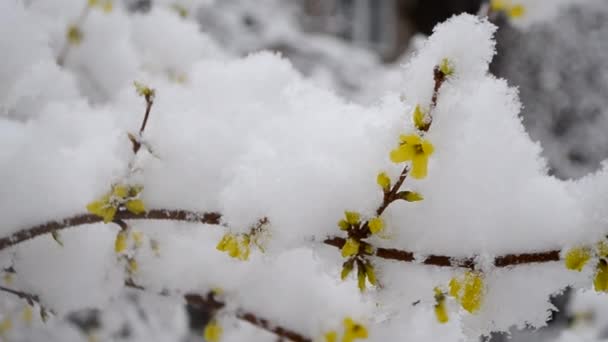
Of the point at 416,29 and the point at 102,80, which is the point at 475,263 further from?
the point at 416,29

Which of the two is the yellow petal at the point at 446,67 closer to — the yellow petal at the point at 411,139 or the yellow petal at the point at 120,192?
the yellow petal at the point at 411,139

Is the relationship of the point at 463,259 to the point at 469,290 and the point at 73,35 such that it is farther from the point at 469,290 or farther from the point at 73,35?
the point at 73,35

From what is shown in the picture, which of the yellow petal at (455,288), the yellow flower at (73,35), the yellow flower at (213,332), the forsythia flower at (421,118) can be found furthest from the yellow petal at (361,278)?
the yellow flower at (73,35)

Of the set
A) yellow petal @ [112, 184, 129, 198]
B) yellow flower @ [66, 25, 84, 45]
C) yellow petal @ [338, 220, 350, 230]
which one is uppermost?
yellow flower @ [66, 25, 84, 45]

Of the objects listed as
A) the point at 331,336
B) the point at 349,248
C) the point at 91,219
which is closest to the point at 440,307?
the point at 349,248

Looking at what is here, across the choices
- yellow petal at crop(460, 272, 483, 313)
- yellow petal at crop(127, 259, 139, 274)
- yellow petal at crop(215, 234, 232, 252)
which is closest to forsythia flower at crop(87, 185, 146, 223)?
yellow petal at crop(215, 234, 232, 252)

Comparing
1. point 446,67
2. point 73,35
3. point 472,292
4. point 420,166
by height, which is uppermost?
point 73,35

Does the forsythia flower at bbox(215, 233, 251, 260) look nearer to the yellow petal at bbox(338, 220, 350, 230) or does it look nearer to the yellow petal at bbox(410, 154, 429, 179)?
the yellow petal at bbox(338, 220, 350, 230)

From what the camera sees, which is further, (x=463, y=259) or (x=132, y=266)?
(x=132, y=266)
